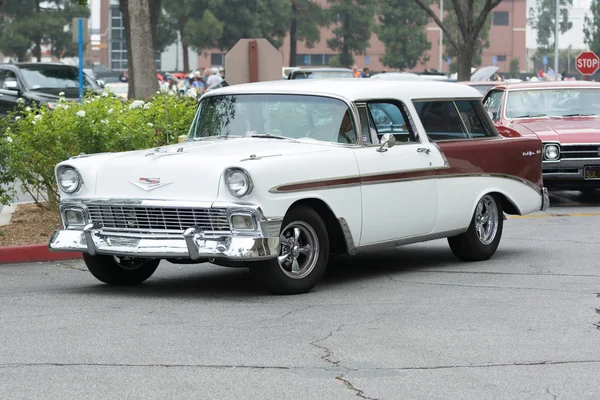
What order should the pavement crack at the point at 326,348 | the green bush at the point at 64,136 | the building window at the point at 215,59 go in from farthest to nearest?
the building window at the point at 215,59, the green bush at the point at 64,136, the pavement crack at the point at 326,348

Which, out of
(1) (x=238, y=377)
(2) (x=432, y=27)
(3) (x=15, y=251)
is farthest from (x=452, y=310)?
(2) (x=432, y=27)

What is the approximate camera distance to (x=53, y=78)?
88.5 ft

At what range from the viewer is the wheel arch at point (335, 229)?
9.41 meters

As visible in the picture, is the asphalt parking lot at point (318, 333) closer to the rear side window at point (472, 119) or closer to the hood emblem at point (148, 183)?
the hood emblem at point (148, 183)

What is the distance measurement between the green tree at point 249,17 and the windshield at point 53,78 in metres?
48.9

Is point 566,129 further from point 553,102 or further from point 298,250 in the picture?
point 298,250

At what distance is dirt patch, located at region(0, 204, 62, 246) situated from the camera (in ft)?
40.0

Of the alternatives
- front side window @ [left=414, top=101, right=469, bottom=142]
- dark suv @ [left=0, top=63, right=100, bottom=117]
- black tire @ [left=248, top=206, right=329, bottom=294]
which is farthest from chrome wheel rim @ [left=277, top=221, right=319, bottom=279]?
dark suv @ [left=0, top=63, right=100, bottom=117]

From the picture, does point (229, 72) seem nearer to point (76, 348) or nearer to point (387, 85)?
point (387, 85)

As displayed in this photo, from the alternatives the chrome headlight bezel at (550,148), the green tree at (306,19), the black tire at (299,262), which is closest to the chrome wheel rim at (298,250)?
the black tire at (299,262)

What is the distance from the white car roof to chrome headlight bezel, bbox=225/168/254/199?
145 centimetres

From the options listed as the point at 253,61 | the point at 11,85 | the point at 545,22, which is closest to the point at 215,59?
the point at 545,22

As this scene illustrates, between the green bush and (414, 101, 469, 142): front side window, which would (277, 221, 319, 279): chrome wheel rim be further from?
the green bush

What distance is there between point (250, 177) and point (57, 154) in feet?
16.0
